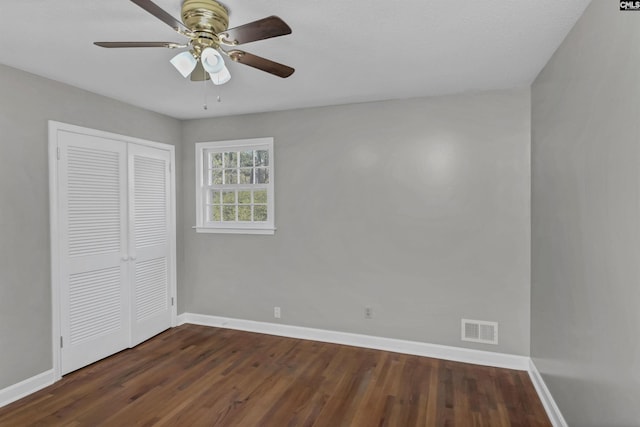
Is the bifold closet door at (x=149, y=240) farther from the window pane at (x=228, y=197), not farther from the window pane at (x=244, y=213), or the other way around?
the window pane at (x=244, y=213)

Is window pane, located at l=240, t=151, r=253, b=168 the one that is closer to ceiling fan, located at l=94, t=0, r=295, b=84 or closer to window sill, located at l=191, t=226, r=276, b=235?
window sill, located at l=191, t=226, r=276, b=235

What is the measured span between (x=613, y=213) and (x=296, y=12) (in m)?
1.80

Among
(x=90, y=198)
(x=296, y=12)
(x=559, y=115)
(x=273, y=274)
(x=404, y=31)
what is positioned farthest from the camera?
(x=273, y=274)

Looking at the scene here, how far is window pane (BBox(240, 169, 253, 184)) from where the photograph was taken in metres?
4.04

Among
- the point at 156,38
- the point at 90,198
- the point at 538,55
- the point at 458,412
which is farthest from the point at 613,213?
the point at 90,198

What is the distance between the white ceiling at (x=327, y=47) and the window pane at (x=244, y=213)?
4.17 feet

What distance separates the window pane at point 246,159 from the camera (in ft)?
13.2

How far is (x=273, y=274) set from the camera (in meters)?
3.87

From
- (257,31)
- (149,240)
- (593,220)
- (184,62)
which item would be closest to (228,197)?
(149,240)

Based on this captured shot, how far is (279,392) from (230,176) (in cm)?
249

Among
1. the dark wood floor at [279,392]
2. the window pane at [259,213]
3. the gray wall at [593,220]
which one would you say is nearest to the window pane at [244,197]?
the window pane at [259,213]

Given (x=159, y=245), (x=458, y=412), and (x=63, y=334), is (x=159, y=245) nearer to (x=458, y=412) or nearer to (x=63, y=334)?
(x=63, y=334)

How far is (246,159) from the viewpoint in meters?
4.05

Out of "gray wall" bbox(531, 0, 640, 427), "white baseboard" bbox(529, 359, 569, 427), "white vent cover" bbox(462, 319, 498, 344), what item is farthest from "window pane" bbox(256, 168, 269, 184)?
"white baseboard" bbox(529, 359, 569, 427)
